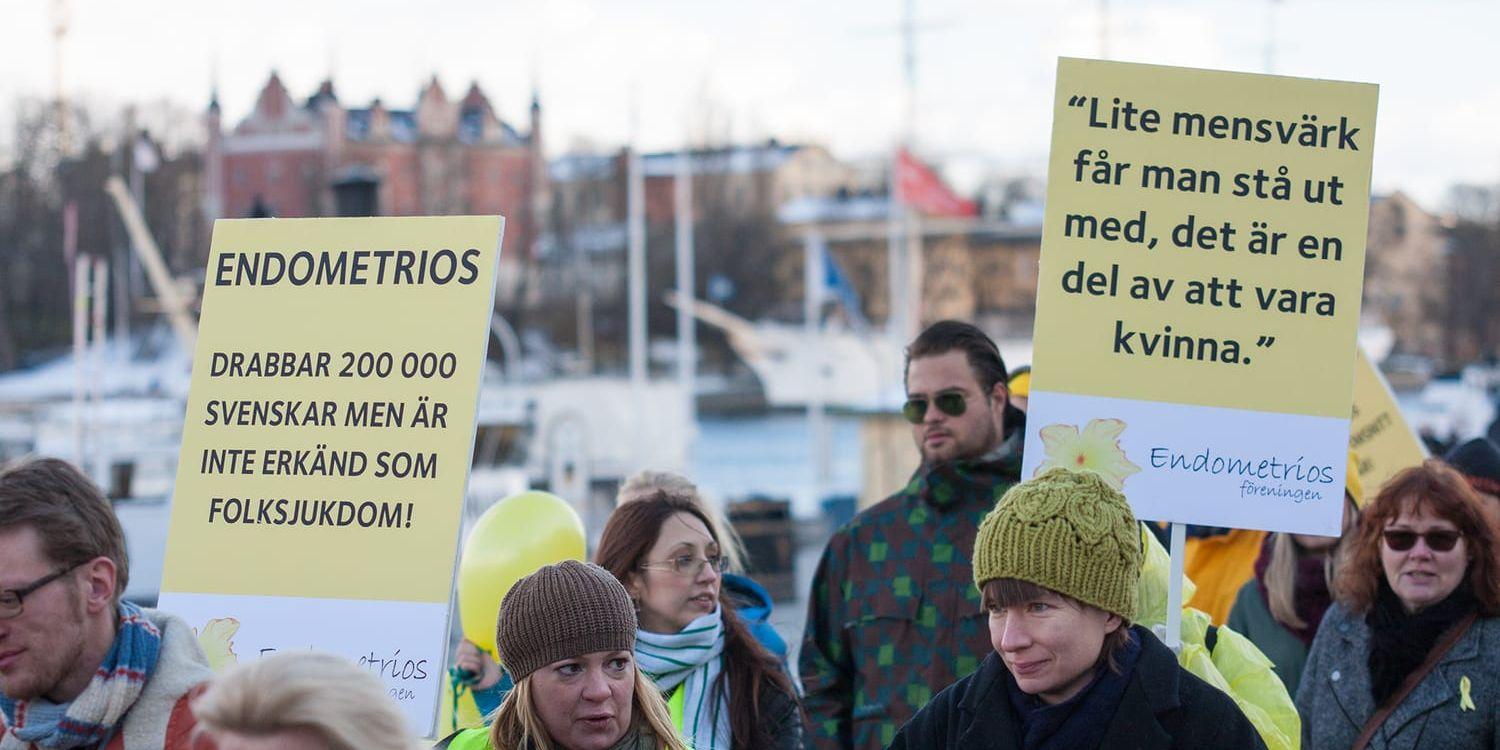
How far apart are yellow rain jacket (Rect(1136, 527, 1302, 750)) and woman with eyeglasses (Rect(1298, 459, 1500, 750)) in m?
0.64

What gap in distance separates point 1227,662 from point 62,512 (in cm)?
249

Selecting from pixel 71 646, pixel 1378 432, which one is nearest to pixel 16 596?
pixel 71 646

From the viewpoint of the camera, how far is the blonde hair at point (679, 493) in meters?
4.65

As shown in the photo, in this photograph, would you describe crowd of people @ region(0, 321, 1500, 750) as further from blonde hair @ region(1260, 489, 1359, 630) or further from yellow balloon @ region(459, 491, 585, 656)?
yellow balloon @ region(459, 491, 585, 656)

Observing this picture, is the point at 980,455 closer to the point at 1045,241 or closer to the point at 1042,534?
the point at 1045,241

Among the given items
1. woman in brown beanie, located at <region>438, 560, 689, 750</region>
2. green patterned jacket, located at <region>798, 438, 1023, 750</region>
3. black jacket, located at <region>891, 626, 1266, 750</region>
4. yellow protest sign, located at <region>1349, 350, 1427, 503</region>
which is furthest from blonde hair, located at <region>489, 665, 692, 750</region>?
yellow protest sign, located at <region>1349, 350, 1427, 503</region>

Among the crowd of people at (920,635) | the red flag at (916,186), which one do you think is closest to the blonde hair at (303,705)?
the crowd of people at (920,635)

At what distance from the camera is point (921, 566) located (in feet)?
15.7

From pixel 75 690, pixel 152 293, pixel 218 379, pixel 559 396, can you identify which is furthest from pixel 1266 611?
pixel 152 293

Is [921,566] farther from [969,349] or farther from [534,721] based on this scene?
[534,721]

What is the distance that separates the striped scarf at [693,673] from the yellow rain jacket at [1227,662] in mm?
1108

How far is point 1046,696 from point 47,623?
1758mm

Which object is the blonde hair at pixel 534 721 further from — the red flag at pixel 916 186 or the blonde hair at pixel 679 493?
the red flag at pixel 916 186

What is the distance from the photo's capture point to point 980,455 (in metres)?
4.82
